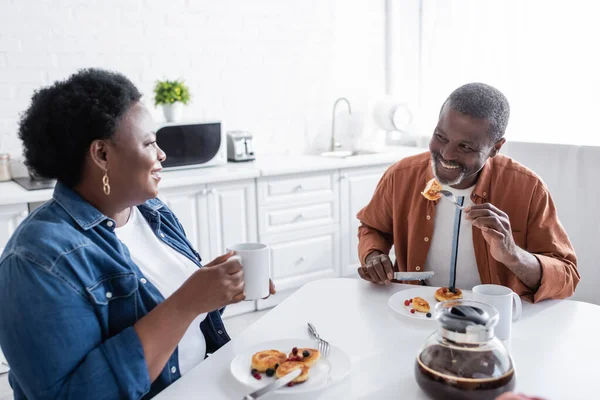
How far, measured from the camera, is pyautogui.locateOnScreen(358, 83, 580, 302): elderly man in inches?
57.1

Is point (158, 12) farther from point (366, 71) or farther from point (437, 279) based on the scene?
point (437, 279)

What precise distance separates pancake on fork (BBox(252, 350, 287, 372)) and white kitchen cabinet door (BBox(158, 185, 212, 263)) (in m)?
1.79

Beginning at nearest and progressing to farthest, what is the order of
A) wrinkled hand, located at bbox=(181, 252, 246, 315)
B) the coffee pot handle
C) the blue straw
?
wrinkled hand, located at bbox=(181, 252, 246, 315), the coffee pot handle, the blue straw

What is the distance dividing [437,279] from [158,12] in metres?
2.30

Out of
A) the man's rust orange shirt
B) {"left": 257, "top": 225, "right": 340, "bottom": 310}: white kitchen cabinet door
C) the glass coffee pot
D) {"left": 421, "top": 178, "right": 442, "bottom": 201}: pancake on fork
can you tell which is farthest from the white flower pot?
the glass coffee pot

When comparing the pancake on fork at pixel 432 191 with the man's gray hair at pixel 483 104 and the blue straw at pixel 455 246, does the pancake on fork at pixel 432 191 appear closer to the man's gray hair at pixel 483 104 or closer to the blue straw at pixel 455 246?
the blue straw at pixel 455 246

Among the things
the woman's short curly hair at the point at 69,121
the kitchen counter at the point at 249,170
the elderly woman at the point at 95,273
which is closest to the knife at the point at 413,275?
the elderly woman at the point at 95,273

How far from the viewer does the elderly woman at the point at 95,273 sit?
0.94 m

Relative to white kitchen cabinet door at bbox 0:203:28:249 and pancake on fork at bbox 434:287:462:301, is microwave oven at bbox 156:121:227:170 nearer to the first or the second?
white kitchen cabinet door at bbox 0:203:28:249

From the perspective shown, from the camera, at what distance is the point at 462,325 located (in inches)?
33.2

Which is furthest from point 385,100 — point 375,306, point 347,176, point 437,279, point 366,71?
point 375,306

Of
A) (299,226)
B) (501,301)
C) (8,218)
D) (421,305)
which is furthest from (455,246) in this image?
(8,218)

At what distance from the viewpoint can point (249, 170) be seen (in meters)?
2.98

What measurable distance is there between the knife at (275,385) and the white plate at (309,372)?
0.06ft
